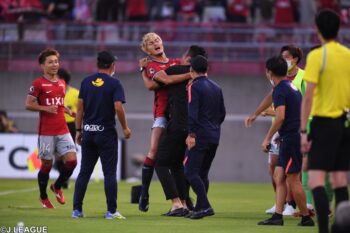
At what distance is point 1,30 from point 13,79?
55.1 inches

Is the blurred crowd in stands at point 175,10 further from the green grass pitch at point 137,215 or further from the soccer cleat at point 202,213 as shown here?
the soccer cleat at point 202,213

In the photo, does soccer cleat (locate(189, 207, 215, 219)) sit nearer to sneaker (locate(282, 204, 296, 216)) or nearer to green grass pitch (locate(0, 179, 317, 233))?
green grass pitch (locate(0, 179, 317, 233))

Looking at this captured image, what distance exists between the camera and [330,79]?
9922mm

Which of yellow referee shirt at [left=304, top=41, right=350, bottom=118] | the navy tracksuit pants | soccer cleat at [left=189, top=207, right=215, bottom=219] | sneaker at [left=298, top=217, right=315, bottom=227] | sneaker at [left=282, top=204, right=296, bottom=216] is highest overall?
yellow referee shirt at [left=304, top=41, right=350, bottom=118]

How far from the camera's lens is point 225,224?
41.4 feet

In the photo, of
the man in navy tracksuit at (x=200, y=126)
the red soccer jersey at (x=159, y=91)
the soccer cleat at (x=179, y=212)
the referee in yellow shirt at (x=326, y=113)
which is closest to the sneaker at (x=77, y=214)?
the soccer cleat at (x=179, y=212)

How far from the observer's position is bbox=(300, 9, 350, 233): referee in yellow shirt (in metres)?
9.81

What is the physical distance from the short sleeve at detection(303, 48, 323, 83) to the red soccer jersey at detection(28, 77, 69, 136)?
6.27m

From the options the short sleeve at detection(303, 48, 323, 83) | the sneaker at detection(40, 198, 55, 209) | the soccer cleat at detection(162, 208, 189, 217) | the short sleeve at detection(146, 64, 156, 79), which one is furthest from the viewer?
the sneaker at detection(40, 198, 55, 209)

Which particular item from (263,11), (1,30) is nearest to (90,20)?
(1,30)

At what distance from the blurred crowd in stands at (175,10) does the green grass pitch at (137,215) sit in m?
7.53

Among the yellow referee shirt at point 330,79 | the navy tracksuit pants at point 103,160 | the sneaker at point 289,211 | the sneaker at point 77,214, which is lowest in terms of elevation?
the sneaker at point 289,211

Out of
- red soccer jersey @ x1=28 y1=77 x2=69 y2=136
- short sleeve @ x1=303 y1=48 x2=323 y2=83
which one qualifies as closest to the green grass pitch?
red soccer jersey @ x1=28 y1=77 x2=69 y2=136

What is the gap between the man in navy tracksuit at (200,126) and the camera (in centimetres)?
1312
